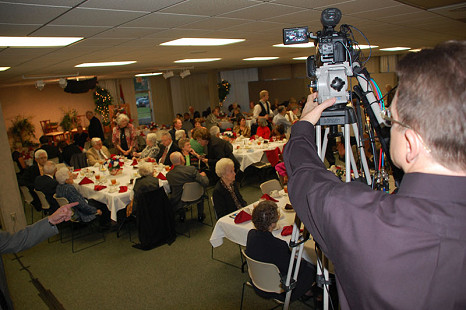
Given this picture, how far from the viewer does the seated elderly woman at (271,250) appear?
270 centimetres

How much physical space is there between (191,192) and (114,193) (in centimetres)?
111

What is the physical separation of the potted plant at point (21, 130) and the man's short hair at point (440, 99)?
515 inches

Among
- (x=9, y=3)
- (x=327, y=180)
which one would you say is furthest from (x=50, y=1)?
(x=327, y=180)

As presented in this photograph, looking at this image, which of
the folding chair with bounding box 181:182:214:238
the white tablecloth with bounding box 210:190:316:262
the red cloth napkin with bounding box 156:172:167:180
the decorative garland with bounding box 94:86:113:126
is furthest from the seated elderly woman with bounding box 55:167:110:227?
the decorative garland with bounding box 94:86:113:126

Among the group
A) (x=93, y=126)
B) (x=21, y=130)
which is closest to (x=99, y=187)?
(x=93, y=126)

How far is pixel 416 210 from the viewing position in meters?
0.74

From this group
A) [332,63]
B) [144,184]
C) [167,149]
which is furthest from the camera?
[167,149]

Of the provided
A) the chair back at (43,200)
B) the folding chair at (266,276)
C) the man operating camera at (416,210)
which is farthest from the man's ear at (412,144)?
the chair back at (43,200)

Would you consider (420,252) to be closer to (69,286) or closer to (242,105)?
(69,286)

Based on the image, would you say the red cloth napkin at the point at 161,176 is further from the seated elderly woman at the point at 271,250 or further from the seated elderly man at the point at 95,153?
the seated elderly woman at the point at 271,250

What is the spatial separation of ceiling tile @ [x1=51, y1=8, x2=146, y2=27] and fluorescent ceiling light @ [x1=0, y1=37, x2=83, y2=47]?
0.76 meters

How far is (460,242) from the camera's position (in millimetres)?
727

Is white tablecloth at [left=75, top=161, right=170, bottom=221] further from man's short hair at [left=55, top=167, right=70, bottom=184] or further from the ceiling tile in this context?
the ceiling tile

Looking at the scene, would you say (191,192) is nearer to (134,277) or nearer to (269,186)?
(269,186)
